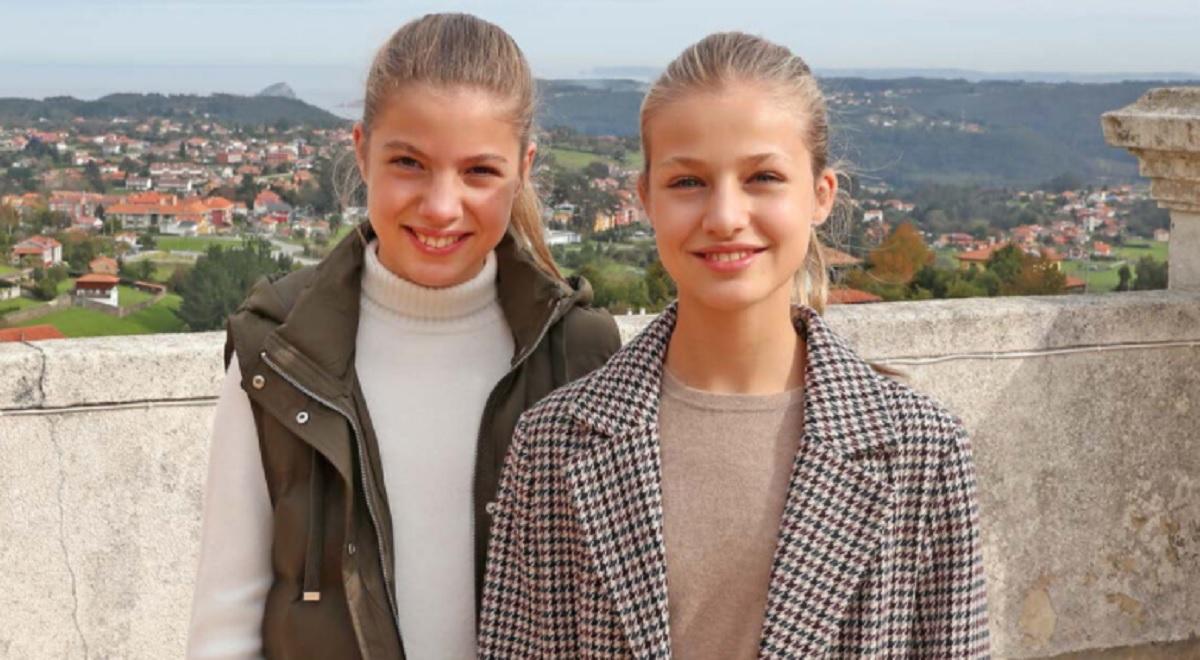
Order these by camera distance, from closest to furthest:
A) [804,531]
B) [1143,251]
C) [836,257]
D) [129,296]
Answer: [804,531] → [836,257] → [129,296] → [1143,251]

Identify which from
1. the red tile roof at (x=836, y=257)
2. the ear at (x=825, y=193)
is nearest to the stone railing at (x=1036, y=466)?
the red tile roof at (x=836, y=257)

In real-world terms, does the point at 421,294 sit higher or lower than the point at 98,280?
higher

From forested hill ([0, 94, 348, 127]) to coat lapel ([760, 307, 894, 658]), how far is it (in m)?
5.72

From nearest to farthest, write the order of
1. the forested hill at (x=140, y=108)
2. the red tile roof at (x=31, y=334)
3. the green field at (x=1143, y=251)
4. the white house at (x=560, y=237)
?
the white house at (x=560, y=237) < the red tile roof at (x=31, y=334) < the green field at (x=1143, y=251) < the forested hill at (x=140, y=108)

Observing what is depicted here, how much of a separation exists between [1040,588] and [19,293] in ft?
10.4

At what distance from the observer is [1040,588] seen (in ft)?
14.1

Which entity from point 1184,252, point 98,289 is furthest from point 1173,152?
point 98,289

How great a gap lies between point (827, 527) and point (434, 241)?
2.39 ft

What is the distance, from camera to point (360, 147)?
2492 mm

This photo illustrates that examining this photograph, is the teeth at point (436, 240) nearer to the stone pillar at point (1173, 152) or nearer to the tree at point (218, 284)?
the tree at point (218, 284)

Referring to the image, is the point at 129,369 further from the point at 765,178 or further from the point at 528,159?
the point at 765,178

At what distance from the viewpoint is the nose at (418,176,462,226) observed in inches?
90.6

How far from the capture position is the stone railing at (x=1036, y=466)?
3.49 meters

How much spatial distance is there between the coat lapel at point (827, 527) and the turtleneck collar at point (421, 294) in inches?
22.9
